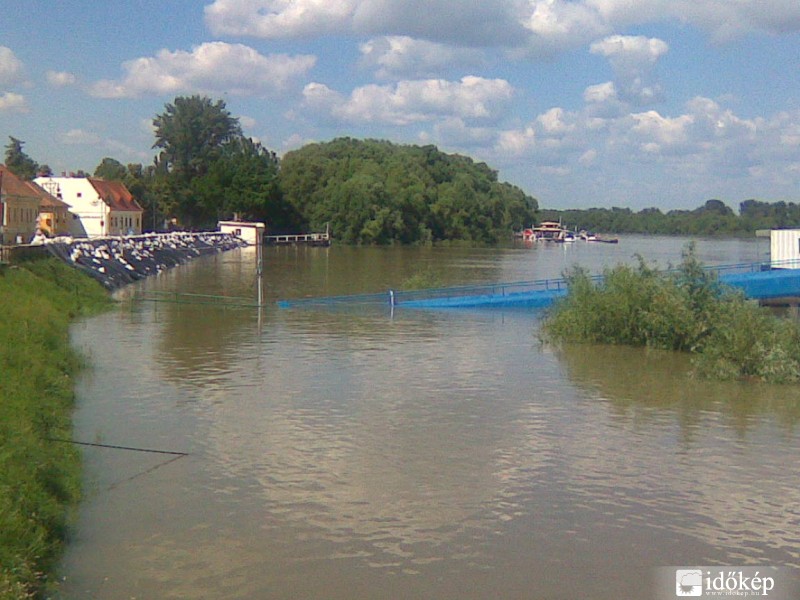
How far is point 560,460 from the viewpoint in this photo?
48.4 ft

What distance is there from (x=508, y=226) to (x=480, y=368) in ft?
379

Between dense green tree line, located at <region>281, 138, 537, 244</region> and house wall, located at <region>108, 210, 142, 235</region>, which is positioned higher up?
dense green tree line, located at <region>281, 138, 537, 244</region>

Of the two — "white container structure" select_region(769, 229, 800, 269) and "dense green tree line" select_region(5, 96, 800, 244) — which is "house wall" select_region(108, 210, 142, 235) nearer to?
"dense green tree line" select_region(5, 96, 800, 244)

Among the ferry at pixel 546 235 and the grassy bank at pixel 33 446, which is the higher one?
the ferry at pixel 546 235

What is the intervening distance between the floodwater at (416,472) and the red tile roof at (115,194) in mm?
68074

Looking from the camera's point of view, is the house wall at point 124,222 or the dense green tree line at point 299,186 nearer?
the house wall at point 124,222

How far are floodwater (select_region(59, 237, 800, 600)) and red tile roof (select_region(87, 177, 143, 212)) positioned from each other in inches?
2680

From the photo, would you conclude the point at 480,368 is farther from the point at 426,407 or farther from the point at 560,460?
the point at 560,460

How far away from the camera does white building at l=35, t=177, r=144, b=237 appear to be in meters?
88.3

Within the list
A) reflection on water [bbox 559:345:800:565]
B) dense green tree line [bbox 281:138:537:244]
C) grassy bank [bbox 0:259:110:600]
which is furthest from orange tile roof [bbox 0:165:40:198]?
reflection on water [bbox 559:345:800:565]

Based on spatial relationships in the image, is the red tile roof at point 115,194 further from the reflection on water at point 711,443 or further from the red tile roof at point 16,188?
the reflection on water at point 711,443

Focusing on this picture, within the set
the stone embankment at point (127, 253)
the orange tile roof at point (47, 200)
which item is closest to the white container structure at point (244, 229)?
the stone embankment at point (127, 253)

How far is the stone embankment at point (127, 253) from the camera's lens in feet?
144

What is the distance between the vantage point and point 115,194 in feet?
311
